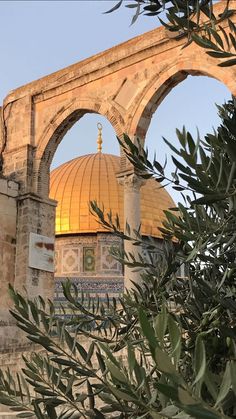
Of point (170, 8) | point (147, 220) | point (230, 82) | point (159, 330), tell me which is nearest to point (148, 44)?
point (230, 82)

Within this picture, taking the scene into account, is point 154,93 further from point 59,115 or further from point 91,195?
point 91,195

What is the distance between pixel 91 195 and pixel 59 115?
45.9 feet

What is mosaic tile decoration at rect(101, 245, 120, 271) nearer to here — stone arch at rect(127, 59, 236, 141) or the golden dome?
the golden dome

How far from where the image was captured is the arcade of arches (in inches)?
479

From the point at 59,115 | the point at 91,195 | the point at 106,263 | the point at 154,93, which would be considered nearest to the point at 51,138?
the point at 59,115

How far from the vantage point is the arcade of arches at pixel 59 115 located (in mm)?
12156

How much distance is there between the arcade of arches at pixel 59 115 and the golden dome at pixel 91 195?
38.5ft

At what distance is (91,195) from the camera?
27797 mm

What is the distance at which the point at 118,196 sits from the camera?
1089 inches

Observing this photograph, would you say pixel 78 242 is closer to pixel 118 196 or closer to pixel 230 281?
pixel 118 196

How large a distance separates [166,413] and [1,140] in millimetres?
13990

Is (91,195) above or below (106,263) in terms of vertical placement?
above

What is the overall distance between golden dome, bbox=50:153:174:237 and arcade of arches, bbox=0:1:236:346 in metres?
11.7

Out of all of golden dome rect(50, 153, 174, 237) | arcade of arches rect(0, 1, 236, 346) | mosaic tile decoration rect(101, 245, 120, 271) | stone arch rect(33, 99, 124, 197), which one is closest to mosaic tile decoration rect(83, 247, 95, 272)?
mosaic tile decoration rect(101, 245, 120, 271)
